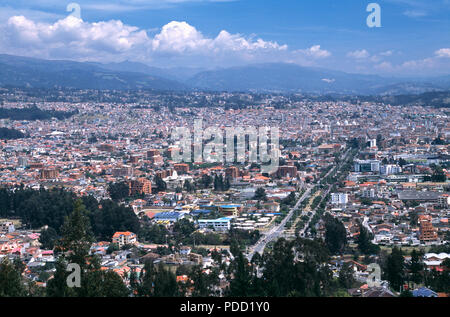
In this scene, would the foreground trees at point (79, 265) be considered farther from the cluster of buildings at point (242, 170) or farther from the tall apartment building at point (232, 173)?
the tall apartment building at point (232, 173)

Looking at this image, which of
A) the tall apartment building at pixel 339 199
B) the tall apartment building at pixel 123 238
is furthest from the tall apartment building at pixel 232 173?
the tall apartment building at pixel 123 238

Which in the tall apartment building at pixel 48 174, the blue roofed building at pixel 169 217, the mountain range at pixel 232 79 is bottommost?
the blue roofed building at pixel 169 217

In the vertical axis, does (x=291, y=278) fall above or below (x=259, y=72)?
below

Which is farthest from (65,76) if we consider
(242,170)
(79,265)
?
(79,265)

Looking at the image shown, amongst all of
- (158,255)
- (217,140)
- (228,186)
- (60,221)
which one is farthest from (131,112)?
(158,255)

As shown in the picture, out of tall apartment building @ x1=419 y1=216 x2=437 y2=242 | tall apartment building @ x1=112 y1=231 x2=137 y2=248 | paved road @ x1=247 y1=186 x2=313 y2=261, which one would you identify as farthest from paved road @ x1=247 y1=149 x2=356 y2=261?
tall apartment building @ x1=112 y1=231 x2=137 y2=248

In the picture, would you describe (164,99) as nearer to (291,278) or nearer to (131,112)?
(131,112)

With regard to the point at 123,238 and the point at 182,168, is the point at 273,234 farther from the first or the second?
the point at 182,168

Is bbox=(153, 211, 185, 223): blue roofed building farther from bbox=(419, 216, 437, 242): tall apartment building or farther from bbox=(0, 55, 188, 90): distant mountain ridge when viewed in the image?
bbox=(0, 55, 188, 90): distant mountain ridge

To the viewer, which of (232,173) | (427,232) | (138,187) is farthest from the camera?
(232,173)
